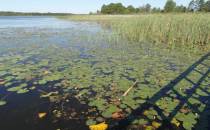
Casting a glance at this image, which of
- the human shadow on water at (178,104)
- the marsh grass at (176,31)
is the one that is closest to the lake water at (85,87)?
the human shadow on water at (178,104)

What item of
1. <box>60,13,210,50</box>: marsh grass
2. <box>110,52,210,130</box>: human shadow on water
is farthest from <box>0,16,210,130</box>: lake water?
<box>60,13,210,50</box>: marsh grass

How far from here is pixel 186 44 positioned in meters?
9.88

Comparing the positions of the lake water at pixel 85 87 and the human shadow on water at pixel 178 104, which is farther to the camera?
the lake water at pixel 85 87

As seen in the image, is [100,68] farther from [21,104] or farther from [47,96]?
[21,104]

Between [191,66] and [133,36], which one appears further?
[133,36]

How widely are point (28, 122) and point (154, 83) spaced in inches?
107

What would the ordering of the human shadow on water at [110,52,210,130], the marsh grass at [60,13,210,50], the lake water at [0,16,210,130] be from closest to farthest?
the human shadow on water at [110,52,210,130], the lake water at [0,16,210,130], the marsh grass at [60,13,210,50]

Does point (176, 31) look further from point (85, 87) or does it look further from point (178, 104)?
point (178, 104)

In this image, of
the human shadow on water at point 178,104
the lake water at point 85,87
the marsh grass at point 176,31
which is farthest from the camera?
the marsh grass at point 176,31

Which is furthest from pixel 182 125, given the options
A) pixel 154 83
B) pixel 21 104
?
pixel 21 104

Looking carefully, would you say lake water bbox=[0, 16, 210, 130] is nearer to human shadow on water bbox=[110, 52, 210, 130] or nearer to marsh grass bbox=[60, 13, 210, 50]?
human shadow on water bbox=[110, 52, 210, 130]

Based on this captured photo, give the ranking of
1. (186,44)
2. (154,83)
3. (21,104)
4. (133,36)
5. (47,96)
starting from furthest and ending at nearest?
(133,36)
(186,44)
(154,83)
(47,96)
(21,104)

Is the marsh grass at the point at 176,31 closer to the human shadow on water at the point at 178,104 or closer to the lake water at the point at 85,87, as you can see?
the lake water at the point at 85,87

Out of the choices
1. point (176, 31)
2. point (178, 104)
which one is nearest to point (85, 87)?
point (178, 104)
